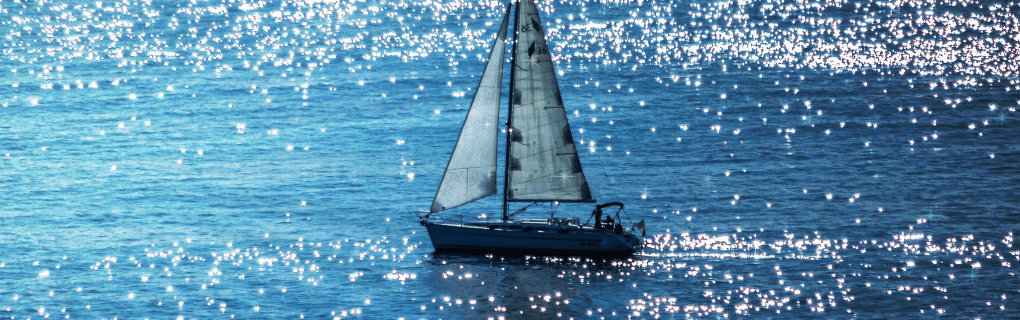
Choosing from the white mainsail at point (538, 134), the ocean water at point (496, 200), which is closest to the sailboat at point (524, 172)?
the white mainsail at point (538, 134)

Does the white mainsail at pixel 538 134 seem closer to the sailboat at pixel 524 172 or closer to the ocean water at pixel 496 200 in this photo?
the sailboat at pixel 524 172

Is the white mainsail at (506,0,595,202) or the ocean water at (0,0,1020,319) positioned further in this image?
the white mainsail at (506,0,595,202)

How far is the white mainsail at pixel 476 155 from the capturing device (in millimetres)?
89312

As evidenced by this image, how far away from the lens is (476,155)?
299 ft

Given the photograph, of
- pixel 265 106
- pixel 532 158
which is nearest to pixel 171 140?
pixel 265 106

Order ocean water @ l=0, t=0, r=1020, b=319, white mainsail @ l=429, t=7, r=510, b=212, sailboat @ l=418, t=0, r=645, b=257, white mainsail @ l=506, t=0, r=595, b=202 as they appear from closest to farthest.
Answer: ocean water @ l=0, t=0, r=1020, b=319 → white mainsail @ l=506, t=0, r=595, b=202 → sailboat @ l=418, t=0, r=645, b=257 → white mainsail @ l=429, t=7, r=510, b=212

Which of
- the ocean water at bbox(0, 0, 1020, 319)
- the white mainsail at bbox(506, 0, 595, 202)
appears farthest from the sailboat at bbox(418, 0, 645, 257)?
the ocean water at bbox(0, 0, 1020, 319)

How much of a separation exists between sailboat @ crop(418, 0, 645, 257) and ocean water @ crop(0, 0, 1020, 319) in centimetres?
155

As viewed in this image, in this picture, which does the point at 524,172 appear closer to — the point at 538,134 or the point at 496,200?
the point at 538,134

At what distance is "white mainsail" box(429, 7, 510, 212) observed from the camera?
89312 mm

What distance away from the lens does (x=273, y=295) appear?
8481cm

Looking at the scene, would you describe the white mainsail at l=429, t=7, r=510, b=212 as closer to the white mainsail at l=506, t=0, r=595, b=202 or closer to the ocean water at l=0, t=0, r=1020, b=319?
the white mainsail at l=506, t=0, r=595, b=202

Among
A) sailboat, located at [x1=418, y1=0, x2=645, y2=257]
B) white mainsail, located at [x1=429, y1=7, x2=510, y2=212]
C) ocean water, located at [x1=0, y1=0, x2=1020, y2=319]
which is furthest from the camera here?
white mainsail, located at [x1=429, y1=7, x2=510, y2=212]

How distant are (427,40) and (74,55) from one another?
1703 inches
